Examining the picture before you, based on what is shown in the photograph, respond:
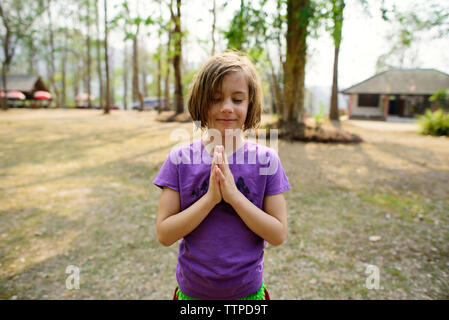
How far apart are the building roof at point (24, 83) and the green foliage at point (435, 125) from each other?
4158 cm

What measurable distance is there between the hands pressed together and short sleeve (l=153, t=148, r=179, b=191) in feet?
0.70

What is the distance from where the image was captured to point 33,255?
369 cm

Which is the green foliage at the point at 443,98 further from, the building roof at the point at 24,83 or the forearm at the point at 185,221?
the building roof at the point at 24,83

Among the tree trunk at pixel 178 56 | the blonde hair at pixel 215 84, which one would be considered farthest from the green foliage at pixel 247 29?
the blonde hair at pixel 215 84

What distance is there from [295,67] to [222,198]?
34.4 feet

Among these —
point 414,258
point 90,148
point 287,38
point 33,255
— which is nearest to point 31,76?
point 90,148

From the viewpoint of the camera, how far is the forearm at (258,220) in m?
1.24

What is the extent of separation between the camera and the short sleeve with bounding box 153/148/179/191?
1.34m

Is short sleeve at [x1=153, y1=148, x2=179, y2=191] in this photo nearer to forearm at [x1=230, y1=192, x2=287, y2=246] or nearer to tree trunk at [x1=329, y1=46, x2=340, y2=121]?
forearm at [x1=230, y1=192, x2=287, y2=246]

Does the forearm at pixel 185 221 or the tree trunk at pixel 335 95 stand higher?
the tree trunk at pixel 335 95

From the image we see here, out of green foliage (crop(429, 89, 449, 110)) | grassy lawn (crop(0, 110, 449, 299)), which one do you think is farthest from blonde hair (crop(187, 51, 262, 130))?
green foliage (crop(429, 89, 449, 110))

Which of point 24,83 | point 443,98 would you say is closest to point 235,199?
point 443,98
